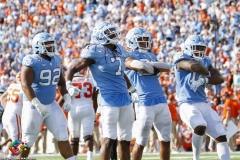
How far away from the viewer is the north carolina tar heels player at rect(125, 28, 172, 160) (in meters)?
9.36

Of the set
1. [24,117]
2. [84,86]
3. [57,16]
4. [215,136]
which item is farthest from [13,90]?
[57,16]

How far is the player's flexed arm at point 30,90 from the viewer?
8656 millimetres

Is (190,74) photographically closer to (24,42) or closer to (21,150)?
(21,150)

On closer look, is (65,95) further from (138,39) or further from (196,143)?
(196,143)

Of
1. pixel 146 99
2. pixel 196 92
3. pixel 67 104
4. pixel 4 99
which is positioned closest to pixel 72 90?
pixel 67 104

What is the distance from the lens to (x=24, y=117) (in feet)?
29.6

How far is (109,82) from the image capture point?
8.95 meters

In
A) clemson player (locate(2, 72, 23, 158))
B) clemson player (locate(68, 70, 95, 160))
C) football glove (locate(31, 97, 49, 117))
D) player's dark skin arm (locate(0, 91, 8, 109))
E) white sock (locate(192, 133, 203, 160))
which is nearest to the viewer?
football glove (locate(31, 97, 49, 117))

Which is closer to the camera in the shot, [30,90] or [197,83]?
[30,90]

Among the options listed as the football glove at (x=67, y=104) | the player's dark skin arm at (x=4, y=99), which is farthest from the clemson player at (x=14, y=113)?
the football glove at (x=67, y=104)

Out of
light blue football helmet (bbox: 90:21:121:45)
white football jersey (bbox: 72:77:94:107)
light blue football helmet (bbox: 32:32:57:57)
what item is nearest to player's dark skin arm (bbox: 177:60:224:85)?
light blue football helmet (bbox: 90:21:121:45)

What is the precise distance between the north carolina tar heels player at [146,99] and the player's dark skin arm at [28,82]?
4.24 ft

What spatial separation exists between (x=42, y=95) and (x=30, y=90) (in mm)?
268

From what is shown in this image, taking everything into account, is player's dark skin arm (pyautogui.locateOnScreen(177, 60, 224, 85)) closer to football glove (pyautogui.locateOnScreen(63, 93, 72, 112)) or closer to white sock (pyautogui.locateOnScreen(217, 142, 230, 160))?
white sock (pyautogui.locateOnScreen(217, 142, 230, 160))
